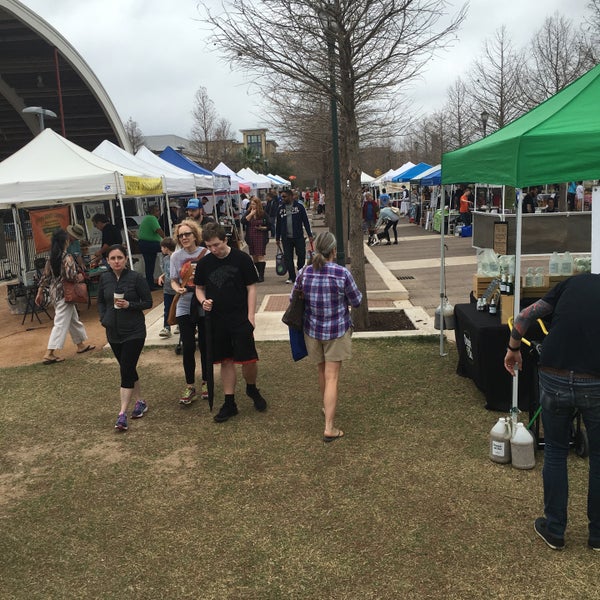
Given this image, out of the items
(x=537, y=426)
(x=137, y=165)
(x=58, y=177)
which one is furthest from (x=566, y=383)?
(x=137, y=165)

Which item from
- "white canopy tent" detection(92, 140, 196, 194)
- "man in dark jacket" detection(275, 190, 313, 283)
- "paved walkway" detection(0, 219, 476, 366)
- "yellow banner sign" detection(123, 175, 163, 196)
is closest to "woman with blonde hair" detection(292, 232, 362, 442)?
"paved walkway" detection(0, 219, 476, 366)

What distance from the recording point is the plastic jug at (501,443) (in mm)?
4088

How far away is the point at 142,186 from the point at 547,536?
9.29 m

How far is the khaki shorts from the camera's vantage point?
4629mm

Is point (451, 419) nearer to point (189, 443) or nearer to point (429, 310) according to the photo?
point (189, 443)

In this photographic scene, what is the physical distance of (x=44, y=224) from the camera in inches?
467

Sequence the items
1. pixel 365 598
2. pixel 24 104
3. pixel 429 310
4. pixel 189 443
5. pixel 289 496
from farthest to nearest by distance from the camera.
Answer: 1. pixel 24 104
2. pixel 429 310
3. pixel 189 443
4. pixel 289 496
5. pixel 365 598

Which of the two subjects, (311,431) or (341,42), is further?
(341,42)

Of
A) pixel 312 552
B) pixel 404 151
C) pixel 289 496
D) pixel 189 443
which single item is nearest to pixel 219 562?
pixel 312 552

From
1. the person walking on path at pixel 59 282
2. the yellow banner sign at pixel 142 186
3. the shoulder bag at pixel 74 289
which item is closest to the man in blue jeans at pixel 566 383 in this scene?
the shoulder bag at pixel 74 289

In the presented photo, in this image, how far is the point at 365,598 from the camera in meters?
2.85

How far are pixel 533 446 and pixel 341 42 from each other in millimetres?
5605

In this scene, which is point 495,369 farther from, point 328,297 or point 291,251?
point 291,251

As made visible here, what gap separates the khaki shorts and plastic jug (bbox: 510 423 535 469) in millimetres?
1383
